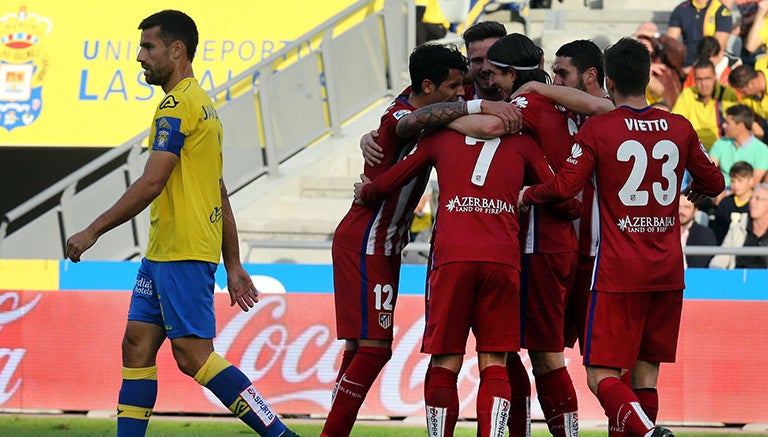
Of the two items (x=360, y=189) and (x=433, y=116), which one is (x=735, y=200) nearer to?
(x=360, y=189)

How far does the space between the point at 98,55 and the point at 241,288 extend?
9.32 metres

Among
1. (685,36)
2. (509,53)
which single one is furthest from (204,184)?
(685,36)

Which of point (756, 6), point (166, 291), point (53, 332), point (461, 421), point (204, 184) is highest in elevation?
point (204, 184)

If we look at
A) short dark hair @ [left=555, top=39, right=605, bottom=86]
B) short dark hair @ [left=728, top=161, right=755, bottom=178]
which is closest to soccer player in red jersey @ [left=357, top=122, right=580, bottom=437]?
short dark hair @ [left=555, top=39, right=605, bottom=86]

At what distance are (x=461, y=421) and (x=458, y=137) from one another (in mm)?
3791

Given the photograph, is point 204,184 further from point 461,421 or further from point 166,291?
point 461,421

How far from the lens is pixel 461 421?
9.63m

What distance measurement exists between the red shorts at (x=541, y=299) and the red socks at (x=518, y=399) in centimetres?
25

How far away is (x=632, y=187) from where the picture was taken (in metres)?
6.26

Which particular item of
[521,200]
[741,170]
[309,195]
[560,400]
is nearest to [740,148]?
[741,170]

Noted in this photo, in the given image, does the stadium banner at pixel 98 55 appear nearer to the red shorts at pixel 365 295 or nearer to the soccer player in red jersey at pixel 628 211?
the red shorts at pixel 365 295

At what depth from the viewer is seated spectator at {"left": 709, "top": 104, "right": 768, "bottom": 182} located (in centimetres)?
1234

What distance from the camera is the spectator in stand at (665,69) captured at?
13219 mm

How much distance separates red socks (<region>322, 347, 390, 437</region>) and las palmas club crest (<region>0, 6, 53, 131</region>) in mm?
9699
